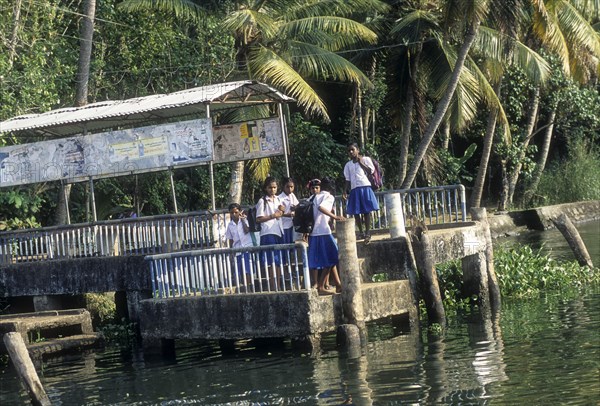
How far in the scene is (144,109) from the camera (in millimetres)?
20125

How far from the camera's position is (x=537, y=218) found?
36906mm

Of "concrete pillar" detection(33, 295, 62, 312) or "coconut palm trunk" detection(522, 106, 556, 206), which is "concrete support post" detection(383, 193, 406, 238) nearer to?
"concrete pillar" detection(33, 295, 62, 312)

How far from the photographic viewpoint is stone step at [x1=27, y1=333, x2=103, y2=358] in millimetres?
18016

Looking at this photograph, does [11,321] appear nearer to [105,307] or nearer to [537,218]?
[105,307]

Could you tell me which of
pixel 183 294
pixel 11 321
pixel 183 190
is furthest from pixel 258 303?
pixel 183 190

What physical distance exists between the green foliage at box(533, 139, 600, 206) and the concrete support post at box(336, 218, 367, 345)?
26.1 metres

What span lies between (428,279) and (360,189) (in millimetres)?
1842

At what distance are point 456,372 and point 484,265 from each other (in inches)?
231

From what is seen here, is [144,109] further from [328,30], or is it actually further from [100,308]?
[328,30]

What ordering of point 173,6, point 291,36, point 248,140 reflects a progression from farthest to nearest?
point 291,36 → point 173,6 → point 248,140

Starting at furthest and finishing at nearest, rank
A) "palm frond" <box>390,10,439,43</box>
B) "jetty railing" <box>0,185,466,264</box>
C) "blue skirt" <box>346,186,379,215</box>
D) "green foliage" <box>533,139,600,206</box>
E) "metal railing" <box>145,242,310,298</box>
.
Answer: "green foliage" <box>533,139,600,206</box> < "palm frond" <box>390,10,439,43</box> < "jetty railing" <box>0,185,466,264</box> < "blue skirt" <box>346,186,379,215</box> < "metal railing" <box>145,242,310,298</box>

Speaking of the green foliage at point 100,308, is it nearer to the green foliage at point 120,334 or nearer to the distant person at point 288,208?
the green foliage at point 120,334

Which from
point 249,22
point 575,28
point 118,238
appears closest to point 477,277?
point 118,238

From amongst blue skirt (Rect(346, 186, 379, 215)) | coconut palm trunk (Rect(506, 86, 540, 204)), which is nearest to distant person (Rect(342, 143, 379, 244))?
blue skirt (Rect(346, 186, 379, 215))
